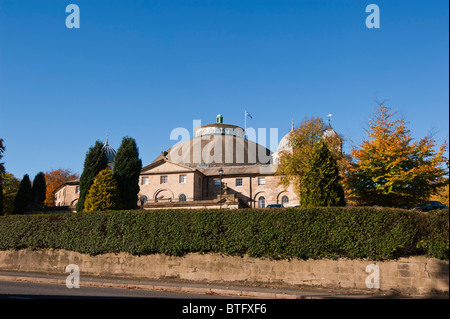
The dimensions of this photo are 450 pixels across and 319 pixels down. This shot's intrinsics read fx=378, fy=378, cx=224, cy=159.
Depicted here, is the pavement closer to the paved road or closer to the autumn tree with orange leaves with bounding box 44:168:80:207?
the paved road

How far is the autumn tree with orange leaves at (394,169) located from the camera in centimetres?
2372

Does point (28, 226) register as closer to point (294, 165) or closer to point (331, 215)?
point (331, 215)

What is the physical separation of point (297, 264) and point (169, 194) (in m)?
37.4

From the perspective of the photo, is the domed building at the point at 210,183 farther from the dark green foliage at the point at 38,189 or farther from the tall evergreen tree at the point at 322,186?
the tall evergreen tree at the point at 322,186

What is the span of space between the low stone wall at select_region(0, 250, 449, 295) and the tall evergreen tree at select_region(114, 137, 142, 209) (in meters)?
14.1

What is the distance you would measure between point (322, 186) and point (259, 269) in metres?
6.73

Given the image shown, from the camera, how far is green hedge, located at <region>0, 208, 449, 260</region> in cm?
1584

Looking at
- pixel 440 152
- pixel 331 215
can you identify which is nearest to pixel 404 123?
pixel 440 152

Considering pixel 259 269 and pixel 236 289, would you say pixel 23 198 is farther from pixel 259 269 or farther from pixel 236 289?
pixel 236 289

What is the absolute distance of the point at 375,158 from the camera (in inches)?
971

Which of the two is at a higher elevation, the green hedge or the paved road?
the green hedge

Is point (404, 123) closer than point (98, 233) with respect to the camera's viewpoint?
No

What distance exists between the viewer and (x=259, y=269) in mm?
18016

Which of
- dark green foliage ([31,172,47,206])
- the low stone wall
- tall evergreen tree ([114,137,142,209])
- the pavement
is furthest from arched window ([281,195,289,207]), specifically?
the pavement
